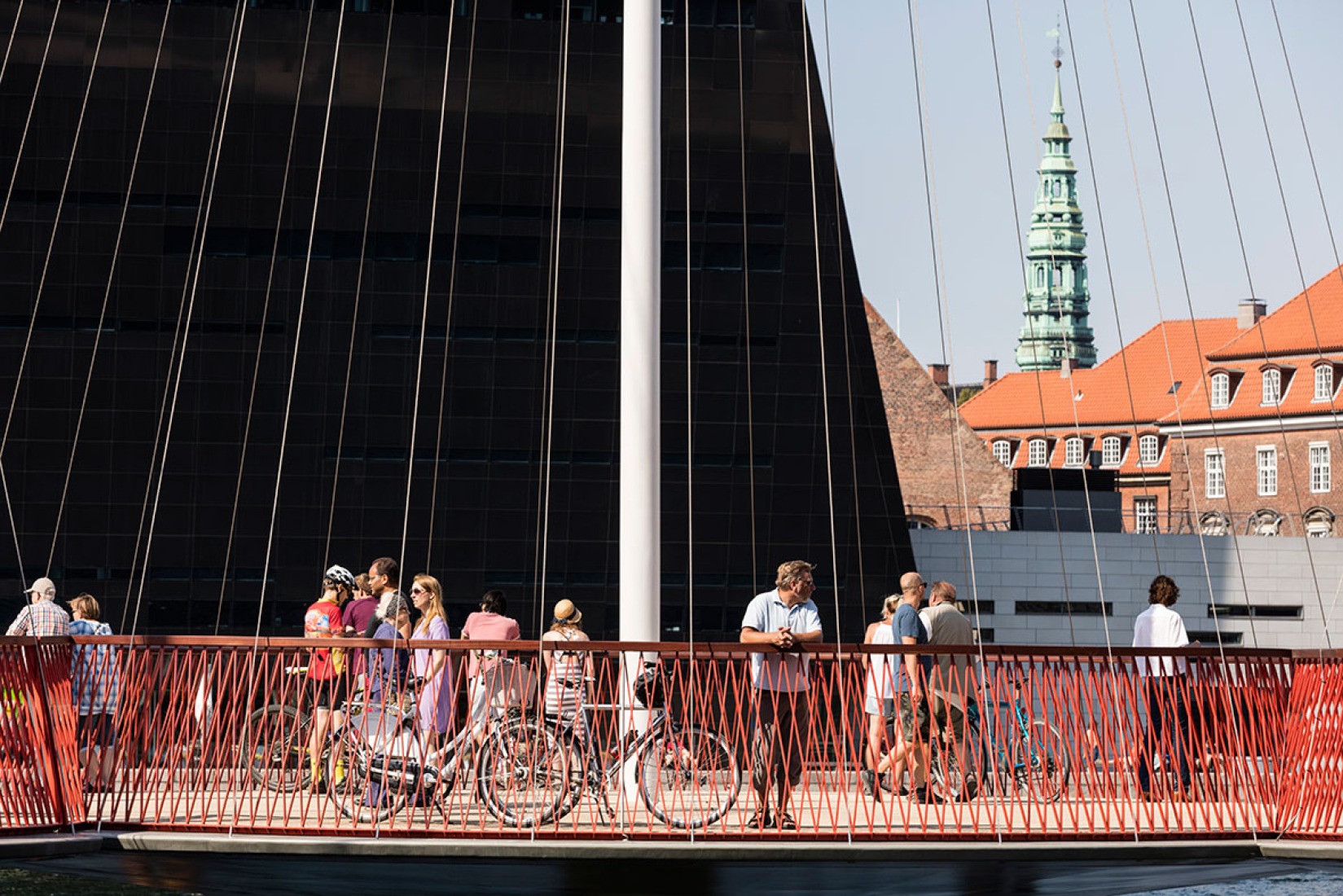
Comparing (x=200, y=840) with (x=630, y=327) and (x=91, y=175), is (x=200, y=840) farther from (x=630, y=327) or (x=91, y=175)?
(x=91, y=175)

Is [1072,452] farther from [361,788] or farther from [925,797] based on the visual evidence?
[361,788]

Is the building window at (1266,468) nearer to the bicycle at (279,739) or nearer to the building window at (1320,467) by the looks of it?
the building window at (1320,467)

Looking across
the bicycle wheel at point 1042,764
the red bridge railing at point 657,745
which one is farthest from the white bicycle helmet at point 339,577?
the bicycle wheel at point 1042,764

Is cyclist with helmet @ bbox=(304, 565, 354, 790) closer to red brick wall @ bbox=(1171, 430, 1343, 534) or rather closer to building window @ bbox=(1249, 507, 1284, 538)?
building window @ bbox=(1249, 507, 1284, 538)

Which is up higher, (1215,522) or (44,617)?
(1215,522)

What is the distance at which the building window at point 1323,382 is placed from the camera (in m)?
84.9

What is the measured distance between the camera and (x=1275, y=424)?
8938 cm

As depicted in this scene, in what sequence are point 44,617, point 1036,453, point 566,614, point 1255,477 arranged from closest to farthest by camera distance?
point 566,614
point 44,617
point 1255,477
point 1036,453

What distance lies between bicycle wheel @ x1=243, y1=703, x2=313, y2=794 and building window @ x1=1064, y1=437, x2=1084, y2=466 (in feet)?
319

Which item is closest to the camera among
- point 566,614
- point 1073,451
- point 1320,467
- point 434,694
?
point 434,694

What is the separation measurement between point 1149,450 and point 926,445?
102ft

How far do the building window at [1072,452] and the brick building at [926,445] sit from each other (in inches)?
1296

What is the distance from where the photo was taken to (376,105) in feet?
139

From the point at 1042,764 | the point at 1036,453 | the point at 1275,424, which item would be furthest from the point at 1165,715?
the point at 1036,453
